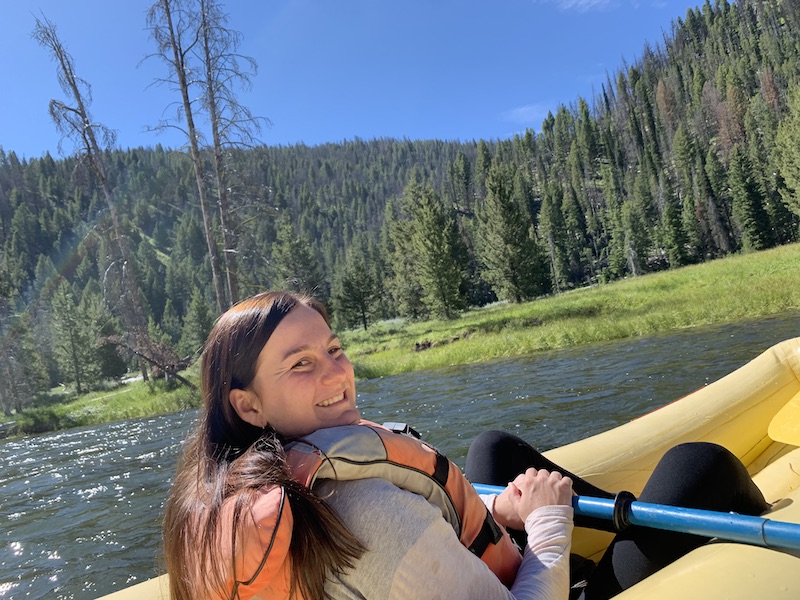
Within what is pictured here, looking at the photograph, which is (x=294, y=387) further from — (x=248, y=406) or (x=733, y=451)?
(x=733, y=451)

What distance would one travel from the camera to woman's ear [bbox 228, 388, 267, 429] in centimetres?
130

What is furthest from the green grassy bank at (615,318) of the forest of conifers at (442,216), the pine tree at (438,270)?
the pine tree at (438,270)

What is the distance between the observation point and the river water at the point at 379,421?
4.32m

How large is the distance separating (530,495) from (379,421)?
24.1 feet

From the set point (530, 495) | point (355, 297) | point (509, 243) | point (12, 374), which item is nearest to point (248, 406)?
point (530, 495)

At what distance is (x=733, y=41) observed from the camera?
91.6 meters

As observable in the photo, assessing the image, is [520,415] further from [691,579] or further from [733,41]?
[733,41]

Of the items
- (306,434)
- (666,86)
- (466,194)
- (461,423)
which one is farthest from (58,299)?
(666,86)

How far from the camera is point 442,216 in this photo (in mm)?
35500

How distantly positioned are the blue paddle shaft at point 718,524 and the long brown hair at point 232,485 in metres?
1.05

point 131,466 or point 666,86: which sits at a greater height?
point 666,86

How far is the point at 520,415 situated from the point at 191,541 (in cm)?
685

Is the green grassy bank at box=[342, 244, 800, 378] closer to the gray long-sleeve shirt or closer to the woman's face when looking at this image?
the woman's face

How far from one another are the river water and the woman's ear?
85cm
